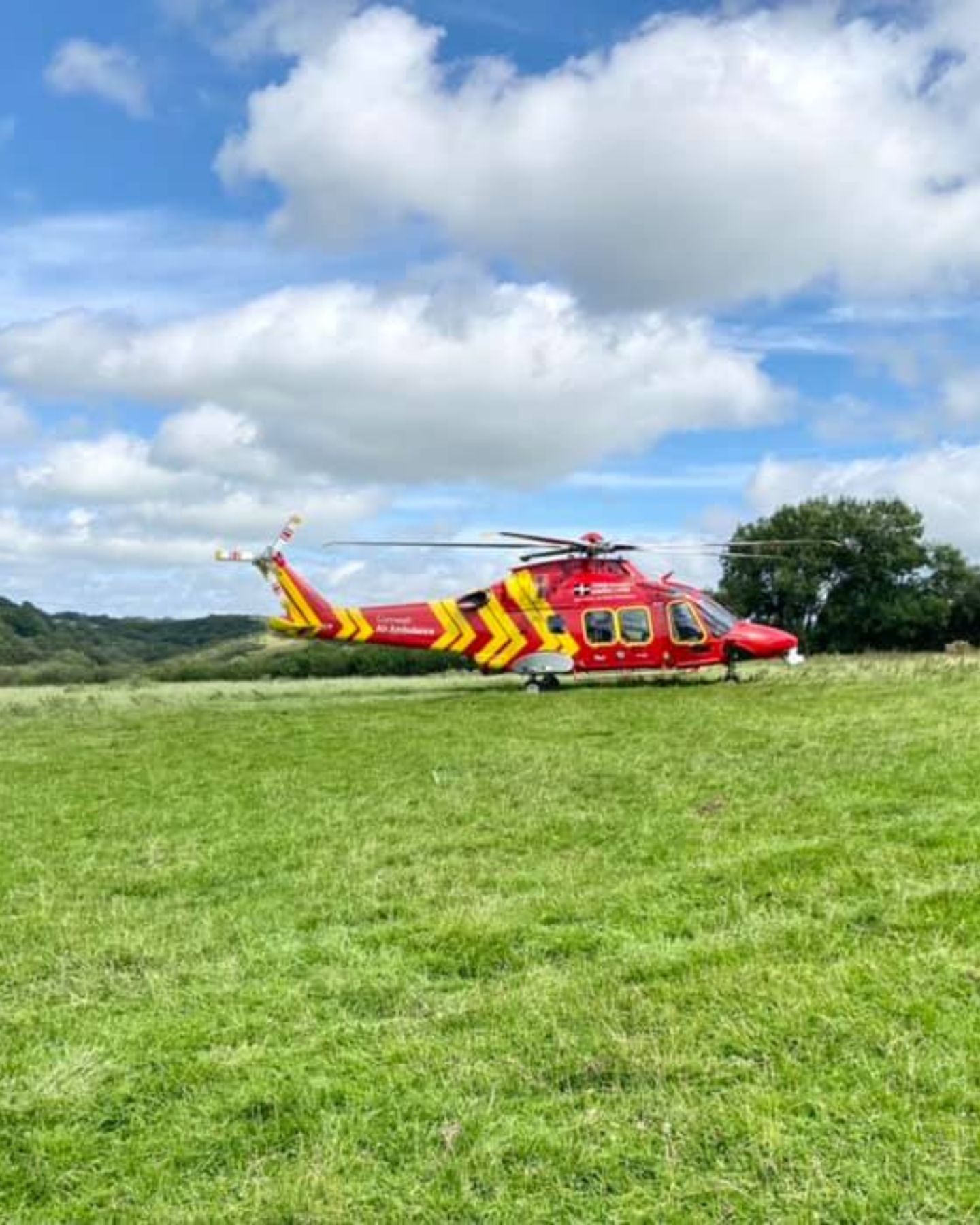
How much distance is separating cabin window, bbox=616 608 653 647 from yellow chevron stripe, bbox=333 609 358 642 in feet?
20.3

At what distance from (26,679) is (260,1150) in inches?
1513

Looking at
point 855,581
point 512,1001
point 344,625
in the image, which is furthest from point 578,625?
point 855,581

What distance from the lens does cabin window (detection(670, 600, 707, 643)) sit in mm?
20312

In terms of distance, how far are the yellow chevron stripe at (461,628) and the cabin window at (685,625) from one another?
4345 mm

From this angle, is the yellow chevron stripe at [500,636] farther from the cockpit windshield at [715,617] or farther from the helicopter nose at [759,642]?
the helicopter nose at [759,642]

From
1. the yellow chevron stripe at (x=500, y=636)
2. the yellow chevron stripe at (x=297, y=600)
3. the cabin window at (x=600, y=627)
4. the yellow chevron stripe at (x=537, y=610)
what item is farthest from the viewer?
the yellow chevron stripe at (x=297, y=600)

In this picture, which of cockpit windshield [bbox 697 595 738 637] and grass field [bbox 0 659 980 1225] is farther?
cockpit windshield [bbox 697 595 738 637]

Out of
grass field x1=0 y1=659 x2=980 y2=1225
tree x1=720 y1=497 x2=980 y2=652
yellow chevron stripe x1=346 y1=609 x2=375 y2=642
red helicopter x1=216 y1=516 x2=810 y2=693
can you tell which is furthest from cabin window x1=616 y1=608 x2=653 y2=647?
tree x1=720 y1=497 x2=980 y2=652

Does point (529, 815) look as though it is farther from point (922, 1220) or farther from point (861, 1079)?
point (922, 1220)

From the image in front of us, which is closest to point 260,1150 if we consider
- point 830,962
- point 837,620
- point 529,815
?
point 830,962

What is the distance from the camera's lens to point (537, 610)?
70.4 ft

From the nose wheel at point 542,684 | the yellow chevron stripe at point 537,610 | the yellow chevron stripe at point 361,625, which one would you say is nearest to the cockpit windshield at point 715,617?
the yellow chevron stripe at point 537,610

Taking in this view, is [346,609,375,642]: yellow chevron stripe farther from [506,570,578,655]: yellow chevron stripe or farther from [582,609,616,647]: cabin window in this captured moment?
[582,609,616,647]: cabin window

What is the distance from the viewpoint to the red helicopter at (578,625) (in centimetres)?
2039
